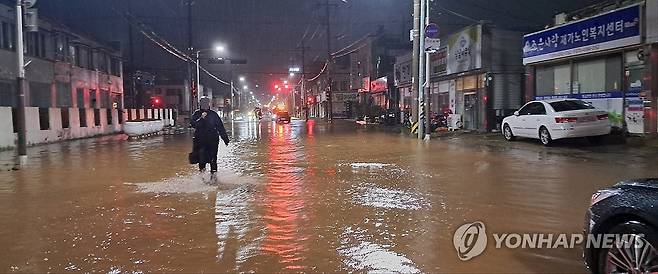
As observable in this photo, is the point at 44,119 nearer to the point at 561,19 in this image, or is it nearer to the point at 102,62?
the point at 561,19

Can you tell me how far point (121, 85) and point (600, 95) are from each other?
4477 cm

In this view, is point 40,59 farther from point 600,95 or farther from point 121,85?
point 600,95

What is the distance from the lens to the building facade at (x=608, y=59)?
1577cm

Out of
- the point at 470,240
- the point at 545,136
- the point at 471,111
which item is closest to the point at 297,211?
the point at 470,240

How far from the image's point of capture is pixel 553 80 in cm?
2072

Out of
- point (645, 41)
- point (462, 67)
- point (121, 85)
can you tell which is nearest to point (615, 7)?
point (645, 41)

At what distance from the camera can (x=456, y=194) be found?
830cm

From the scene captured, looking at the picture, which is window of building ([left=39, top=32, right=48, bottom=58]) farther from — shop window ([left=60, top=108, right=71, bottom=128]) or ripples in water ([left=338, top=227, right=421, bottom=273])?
ripples in water ([left=338, top=227, right=421, bottom=273])

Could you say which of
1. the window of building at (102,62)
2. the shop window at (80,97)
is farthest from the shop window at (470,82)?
the window of building at (102,62)

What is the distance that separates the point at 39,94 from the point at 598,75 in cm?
3235

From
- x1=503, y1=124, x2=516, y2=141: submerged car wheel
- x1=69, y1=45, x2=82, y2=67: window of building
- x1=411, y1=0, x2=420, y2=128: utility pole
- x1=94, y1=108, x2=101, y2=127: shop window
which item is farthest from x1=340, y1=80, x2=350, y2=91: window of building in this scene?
x1=503, y1=124, x2=516, y2=141: submerged car wheel

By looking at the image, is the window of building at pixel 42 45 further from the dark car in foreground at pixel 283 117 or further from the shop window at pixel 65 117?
the dark car in foreground at pixel 283 117

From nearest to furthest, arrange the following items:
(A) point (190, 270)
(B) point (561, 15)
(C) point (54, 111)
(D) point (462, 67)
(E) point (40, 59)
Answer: (A) point (190, 270), (B) point (561, 15), (C) point (54, 111), (D) point (462, 67), (E) point (40, 59)

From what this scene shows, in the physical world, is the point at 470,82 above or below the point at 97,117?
above
